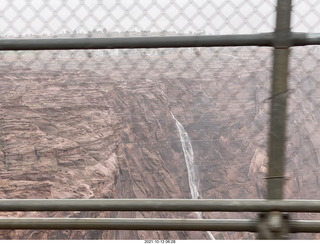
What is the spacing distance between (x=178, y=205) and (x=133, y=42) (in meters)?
0.83

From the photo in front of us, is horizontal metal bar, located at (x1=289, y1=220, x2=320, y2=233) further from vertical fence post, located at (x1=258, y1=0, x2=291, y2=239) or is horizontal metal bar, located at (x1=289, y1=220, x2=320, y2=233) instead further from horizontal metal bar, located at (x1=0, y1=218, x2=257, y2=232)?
horizontal metal bar, located at (x1=0, y1=218, x2=257, y2=232)

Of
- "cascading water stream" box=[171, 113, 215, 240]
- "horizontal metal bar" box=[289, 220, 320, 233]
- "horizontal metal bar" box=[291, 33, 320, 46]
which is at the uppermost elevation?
"horizontal metal bar" box=[291, 33, 320, 46]

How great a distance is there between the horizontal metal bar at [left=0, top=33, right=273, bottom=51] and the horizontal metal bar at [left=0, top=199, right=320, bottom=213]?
77cm

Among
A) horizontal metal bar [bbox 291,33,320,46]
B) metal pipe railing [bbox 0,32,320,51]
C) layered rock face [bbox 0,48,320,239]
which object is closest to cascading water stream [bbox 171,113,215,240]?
layered rock face [bbox 0,48,320,239]

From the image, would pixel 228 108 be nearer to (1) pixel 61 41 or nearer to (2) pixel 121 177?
(1) pixel 61 41

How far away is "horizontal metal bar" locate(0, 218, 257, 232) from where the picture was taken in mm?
1600

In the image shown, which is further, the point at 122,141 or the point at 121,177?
the point at 121,177

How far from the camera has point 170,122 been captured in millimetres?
2082

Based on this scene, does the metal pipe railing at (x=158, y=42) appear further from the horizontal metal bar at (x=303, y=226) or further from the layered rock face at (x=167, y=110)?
the horizontal metal bar at (x=303, y=226)

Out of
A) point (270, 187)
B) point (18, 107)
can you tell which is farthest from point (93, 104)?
point (270, 187)

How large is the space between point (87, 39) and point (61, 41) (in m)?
0.13

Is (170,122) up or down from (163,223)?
up

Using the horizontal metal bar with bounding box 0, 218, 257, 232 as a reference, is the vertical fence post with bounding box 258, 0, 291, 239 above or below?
above

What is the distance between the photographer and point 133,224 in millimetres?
1612
